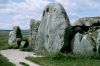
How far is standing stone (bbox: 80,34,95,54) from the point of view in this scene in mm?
30797

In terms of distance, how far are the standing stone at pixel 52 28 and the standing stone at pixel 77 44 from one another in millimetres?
1171

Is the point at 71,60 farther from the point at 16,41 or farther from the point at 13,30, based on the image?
the point at 13,30

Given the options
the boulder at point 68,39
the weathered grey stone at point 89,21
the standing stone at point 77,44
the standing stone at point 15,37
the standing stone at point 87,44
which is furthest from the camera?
the standing stone at point 15,37

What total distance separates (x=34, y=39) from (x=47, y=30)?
17.3 ft

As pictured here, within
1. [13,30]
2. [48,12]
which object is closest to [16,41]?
[13,30]

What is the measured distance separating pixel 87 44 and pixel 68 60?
13.3ft

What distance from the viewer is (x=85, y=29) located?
3781 cm

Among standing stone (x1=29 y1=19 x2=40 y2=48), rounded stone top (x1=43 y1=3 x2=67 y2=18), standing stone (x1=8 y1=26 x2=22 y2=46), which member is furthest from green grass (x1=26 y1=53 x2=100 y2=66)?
standing stone (x1=8 y1=26 x2=22 y2=46)

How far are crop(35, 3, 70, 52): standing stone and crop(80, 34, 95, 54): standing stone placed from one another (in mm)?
2006

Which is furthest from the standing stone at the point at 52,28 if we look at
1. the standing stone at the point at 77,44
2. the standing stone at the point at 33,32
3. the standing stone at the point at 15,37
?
the standing stone at the point at 15,37

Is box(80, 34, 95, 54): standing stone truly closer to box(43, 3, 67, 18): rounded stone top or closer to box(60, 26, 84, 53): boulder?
box(60, 26, 84, 53): boulder

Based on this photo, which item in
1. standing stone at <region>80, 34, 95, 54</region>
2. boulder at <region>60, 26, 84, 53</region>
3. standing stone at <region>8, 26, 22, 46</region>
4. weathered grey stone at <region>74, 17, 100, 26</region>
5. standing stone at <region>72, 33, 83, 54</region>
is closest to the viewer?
standing stone at <region>80, 34, 95, 54</region>

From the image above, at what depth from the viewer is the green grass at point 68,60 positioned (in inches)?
1013

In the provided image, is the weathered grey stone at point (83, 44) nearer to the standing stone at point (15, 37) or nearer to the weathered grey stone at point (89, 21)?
the weathered grey stone at point (89, 21)
